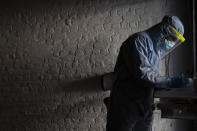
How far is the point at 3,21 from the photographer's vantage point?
2102mm

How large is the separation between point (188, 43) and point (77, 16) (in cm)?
190

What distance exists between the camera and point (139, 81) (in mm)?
1770

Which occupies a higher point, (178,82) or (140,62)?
(140,62)

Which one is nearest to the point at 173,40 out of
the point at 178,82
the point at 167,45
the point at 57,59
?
the point at 167,45

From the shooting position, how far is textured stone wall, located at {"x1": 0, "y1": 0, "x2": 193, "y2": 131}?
216 cm

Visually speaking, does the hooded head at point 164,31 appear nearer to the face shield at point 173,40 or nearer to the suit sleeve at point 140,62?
the face shield at point 173,40

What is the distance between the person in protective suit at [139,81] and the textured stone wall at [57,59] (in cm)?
63

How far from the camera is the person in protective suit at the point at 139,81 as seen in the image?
5.72 feet

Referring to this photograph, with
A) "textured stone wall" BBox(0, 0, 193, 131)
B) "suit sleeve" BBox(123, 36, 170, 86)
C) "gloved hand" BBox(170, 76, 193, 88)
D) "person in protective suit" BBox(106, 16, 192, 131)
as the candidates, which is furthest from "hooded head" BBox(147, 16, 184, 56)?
"textured stone wall" BBox(0, 0, 193, 131)

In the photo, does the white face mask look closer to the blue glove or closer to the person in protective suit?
the person in protective suit

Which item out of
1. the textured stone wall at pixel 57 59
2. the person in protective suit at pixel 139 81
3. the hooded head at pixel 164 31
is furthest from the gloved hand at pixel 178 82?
the textured stone wall at pixel 57 59

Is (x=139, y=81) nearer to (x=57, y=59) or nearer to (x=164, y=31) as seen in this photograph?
(x=164, y=31)

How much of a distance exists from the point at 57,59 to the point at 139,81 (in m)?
0.92

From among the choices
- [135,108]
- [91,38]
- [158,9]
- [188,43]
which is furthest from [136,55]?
[188,43]
